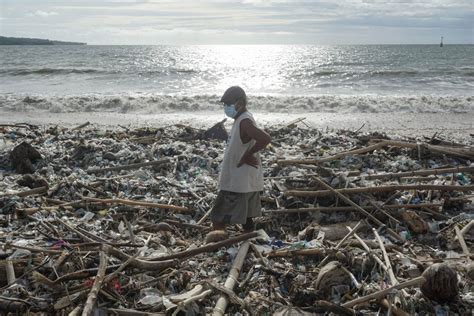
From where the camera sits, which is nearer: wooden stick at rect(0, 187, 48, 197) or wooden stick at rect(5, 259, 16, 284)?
wooden stick at rect(5, 259, 16, 284)

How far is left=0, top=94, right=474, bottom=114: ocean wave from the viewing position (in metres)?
17.5

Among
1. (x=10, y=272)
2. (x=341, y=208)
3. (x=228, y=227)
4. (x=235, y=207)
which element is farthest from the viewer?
(x=341, y=208)

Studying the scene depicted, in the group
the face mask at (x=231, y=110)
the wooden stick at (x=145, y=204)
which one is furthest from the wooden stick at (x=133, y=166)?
the face mask at (x=231, y=110)

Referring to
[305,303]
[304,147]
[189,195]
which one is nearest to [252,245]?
[305,303]

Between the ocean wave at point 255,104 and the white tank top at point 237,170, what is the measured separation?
42.8 ft

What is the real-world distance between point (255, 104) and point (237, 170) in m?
13.5

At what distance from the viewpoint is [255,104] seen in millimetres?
18172

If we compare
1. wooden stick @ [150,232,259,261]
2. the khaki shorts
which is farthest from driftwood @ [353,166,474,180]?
wooden stick @ [150,232,259,261]

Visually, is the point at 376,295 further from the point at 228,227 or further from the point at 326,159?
the point at 326,159

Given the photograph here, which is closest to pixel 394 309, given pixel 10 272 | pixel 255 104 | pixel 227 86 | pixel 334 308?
pixel 334 308

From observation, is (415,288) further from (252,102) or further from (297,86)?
(297,86)

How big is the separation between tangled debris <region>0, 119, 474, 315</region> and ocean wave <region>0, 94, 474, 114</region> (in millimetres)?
9278

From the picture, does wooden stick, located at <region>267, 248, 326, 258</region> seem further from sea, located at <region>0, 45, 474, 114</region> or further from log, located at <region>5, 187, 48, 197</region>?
sea, located at <region>0, 45, 474, 114</region>

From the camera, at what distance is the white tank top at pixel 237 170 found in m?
4.79
